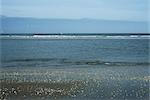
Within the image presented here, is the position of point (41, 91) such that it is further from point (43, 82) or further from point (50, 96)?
point (43, 82)

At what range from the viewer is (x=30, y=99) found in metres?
12.6

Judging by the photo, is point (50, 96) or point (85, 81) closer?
point (50, 96)

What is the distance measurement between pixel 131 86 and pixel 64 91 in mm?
3109

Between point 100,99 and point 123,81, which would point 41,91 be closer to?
point 100,99

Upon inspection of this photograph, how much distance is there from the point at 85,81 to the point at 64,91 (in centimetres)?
294

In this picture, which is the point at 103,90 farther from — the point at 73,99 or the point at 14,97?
the point at 14,97

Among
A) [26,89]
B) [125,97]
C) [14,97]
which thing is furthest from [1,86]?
[125,97]

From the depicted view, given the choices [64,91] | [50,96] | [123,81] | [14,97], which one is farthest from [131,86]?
[14,97]

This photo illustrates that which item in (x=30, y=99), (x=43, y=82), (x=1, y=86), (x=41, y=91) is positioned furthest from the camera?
(x=43, y=82)

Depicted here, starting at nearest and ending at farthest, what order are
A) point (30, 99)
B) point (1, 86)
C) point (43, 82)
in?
point (30, 99) < point (1, 86) < point (43, 82)

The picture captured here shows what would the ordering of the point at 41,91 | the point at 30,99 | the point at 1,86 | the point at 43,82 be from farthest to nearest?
1. the point at 43,82
2. the point at 1,86
3. the point at 41,91
4. the point at 30,99

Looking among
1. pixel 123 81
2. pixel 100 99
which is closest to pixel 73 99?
pixel 100 99

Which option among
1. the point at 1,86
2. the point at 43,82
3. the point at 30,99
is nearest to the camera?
the point at 30,99

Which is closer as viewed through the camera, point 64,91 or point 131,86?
point 64,91
